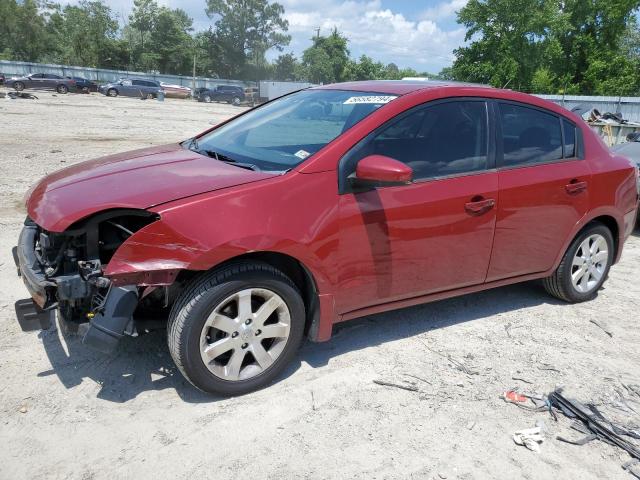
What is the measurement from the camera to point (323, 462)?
104 inches

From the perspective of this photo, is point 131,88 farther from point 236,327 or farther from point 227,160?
point 236,327

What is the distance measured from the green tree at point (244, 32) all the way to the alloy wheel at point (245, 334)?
8099cm

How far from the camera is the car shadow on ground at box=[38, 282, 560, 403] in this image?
320cm

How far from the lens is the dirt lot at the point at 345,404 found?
2.63 metres

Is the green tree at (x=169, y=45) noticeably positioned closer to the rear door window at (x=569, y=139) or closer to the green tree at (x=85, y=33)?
the green tree at (x=85, y=33)

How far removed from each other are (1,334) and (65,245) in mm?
1273

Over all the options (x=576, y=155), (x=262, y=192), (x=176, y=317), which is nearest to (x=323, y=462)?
(x=176, y=317)

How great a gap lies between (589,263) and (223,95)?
47828mm

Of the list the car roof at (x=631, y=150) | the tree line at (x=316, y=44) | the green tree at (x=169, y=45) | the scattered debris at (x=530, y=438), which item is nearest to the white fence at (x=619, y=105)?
the tree line at (x=316, y=44)

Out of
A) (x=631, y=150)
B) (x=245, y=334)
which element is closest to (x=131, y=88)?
(x=631, y=150)

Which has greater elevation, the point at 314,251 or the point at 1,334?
the point at 314,251

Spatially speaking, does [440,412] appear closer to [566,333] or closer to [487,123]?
[566,333]

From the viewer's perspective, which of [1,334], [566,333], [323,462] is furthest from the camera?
[566,333]

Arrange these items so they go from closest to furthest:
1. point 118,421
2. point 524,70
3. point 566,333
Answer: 1. point 118,421
2. point 566,333
3. point 524,70
